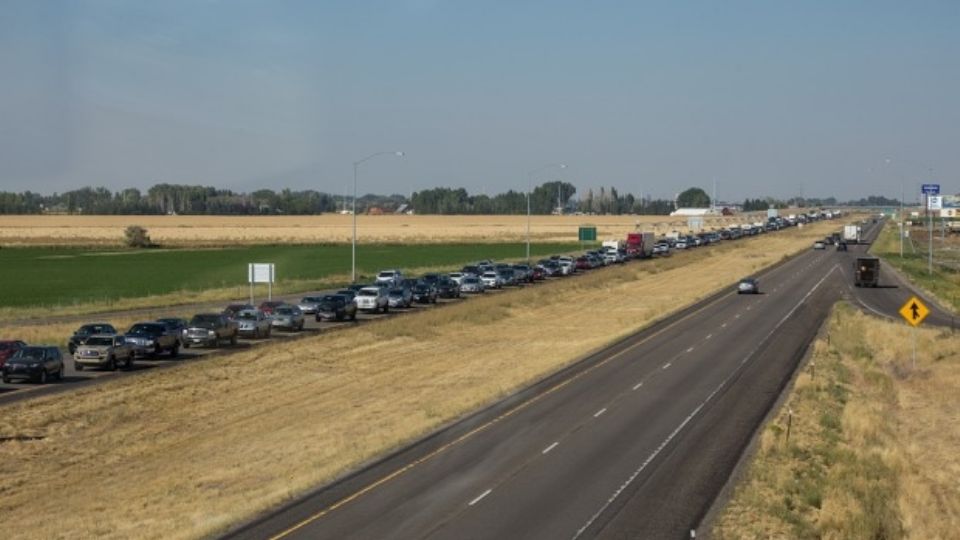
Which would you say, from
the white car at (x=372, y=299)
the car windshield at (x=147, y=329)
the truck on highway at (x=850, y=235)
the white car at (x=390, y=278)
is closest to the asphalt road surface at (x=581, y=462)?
the car windshield at (x=147, y=329)

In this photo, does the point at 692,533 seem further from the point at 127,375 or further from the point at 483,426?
the point at 127,375

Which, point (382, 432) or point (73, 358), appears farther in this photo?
point (73, 358)

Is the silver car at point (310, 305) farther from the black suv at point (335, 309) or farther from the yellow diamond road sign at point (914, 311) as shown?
the yellow diamond road sign at point (914, 311)

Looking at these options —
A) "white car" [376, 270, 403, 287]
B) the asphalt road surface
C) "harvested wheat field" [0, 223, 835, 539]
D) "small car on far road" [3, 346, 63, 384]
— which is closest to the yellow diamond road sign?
the asphalt road surface

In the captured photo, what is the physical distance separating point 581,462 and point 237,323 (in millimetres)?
31897

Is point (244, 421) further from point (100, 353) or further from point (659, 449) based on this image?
point (659, 449)

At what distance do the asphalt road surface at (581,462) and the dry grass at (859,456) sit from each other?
95cm

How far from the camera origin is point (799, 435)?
3019 centimetres

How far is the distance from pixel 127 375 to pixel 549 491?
80.2 ft

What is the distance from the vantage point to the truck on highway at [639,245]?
451 feet

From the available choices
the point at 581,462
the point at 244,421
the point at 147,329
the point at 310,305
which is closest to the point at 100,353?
the point at 147,329

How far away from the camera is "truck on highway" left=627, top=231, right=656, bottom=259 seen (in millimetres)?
137375

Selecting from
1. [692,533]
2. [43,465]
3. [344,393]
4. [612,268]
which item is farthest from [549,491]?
[612,268]

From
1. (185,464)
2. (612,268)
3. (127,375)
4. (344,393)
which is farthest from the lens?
(612,268)
